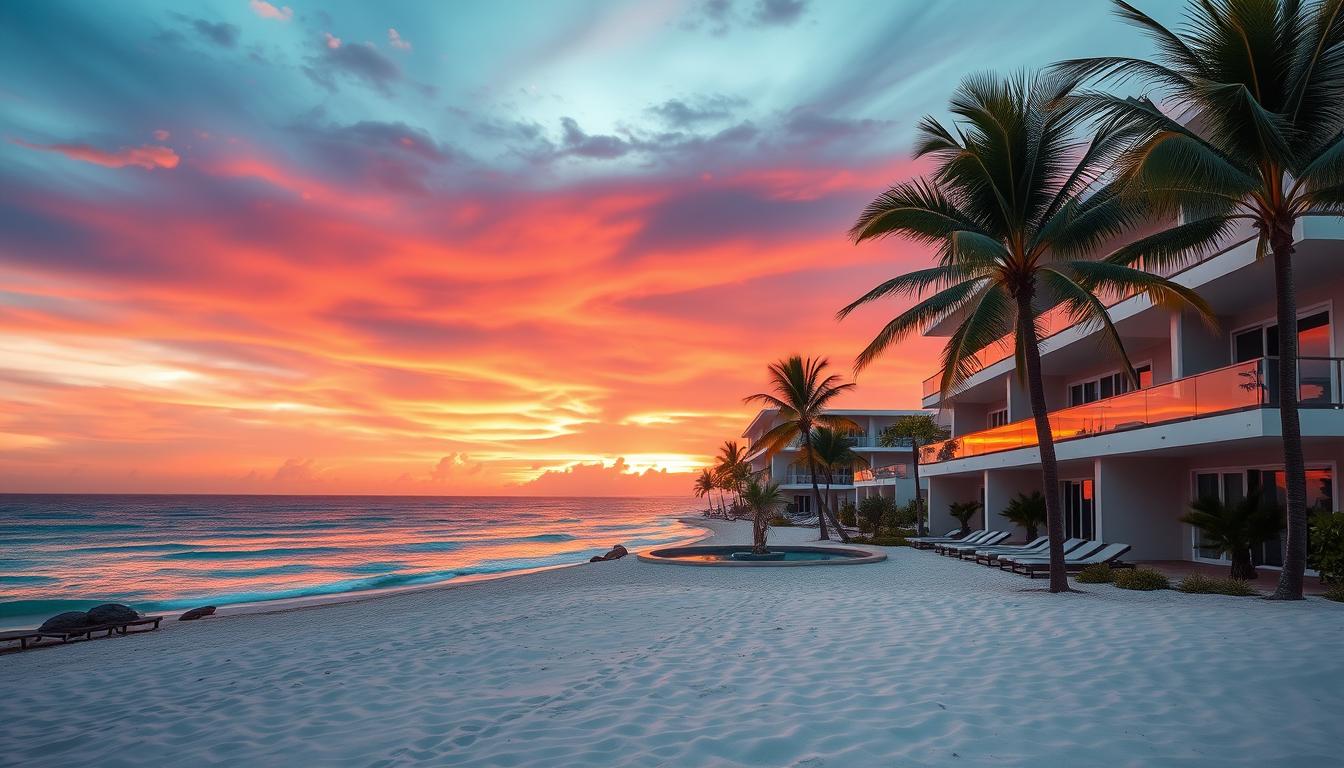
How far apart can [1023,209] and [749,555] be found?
39.9 ft

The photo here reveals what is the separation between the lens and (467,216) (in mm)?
19188

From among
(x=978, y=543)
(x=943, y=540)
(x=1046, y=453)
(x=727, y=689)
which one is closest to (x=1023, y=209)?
(x=1046, y=453)

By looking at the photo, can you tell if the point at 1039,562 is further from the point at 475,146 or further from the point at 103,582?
the point at 103,582

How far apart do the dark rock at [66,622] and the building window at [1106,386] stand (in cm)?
2187

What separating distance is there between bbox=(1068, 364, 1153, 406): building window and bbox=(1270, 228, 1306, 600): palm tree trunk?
8911 millimetres

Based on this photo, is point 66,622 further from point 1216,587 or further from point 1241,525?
point 1241,525

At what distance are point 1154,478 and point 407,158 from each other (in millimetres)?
18043

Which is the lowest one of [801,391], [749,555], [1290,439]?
[749,555]

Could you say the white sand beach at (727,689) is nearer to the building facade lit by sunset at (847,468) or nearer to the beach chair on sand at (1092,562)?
the beach chair on sand at (1092,562)

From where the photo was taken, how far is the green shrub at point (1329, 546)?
430 inches

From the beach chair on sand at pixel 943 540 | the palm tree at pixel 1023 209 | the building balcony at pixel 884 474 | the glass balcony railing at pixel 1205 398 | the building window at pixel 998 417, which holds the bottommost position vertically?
the beach chair on sand at pixel 943 540

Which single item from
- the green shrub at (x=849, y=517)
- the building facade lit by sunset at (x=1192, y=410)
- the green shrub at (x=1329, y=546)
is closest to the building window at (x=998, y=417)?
the building facade lit by sunset at (x=1192, y=410)

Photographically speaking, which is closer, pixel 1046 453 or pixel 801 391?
pixel 1046 453

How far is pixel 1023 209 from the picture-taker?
13.0m
